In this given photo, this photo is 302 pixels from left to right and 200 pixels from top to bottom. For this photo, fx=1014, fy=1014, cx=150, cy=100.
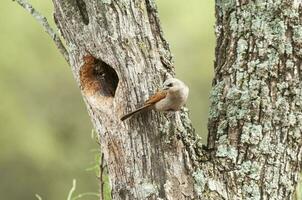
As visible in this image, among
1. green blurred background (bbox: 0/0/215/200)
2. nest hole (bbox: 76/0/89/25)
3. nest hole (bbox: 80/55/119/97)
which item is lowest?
nest hole (bbox: 80/55/119/97)

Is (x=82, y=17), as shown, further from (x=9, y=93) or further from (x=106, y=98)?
(x=9, y=93)

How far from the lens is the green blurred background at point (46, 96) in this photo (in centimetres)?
1586

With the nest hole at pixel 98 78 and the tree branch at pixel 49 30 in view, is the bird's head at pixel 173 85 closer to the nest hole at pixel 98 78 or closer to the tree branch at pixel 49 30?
the nest hole at pixel 98 78

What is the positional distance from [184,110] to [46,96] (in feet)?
41.4

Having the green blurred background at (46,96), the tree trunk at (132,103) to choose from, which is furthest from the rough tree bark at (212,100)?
the green blurred background at (46,96)

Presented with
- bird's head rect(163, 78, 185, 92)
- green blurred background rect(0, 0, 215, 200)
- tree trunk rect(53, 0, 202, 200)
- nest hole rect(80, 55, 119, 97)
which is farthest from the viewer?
green blurred background rect(0, 0, 215, 200)

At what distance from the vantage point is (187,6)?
54.0 feet

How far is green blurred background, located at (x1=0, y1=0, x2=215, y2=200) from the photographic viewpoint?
15.9 meters

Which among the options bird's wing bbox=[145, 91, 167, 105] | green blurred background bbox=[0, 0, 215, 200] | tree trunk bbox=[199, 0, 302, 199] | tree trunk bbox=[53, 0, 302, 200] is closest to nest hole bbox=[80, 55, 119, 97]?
tree trunk bbox=[53, 0, 302, 200]

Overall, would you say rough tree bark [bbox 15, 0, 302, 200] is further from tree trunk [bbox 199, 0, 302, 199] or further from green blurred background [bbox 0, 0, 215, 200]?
green blurred background [bbox 0, 0, 215, 200]

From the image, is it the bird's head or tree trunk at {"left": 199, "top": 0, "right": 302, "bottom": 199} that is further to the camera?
tree trunk at {"left": 199, "top": 0, "right": 302, "bottom": 199}

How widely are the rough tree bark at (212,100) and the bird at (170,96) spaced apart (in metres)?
0.08

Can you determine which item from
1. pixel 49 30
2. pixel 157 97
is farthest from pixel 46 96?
pixel 157 97

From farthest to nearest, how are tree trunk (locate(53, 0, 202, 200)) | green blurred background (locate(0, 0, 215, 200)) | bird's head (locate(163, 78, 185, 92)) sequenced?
green blurred background (locate(0, 0, 215, 200))
tree trunk (locate(53, 0, 202, 200))
bird's head (locate(163, 78, 185, 92))
